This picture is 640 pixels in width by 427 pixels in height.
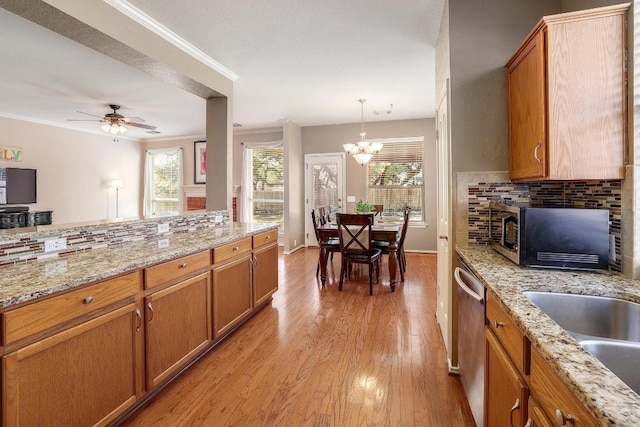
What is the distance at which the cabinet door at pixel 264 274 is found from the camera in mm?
3056

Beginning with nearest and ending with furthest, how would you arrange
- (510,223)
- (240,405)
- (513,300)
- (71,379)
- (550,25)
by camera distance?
(513,300), (71,379), (550,25), (510,223), (240,405)

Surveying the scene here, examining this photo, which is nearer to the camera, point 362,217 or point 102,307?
point 102,307

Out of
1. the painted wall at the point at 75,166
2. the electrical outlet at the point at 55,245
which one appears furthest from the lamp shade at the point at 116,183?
the electrical outlet at the point at 55,245

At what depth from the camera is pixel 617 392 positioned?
0.62 metres

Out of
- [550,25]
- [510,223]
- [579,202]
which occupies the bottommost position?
[510,223]

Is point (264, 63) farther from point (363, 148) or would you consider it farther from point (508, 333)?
point (508, 333)

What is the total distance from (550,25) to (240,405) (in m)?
2.53

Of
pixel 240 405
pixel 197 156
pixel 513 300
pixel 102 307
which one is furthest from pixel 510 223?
pixel 197 156

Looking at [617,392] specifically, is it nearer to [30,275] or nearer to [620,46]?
[620,46]

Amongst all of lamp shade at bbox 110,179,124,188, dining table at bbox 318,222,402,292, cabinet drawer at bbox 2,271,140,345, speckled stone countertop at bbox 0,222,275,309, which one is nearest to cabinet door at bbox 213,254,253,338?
speckled stone countertop at bbox 0,222,275,309

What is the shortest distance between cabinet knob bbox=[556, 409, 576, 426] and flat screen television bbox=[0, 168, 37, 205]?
7467 mm

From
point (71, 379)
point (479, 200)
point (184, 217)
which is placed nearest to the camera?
point (71, 379)

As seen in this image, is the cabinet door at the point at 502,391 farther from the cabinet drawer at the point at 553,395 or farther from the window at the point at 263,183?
the window at the point at 263,183

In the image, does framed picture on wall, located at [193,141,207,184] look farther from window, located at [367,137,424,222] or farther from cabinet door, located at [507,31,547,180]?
cabinet door, located at [507,31,547,180]
